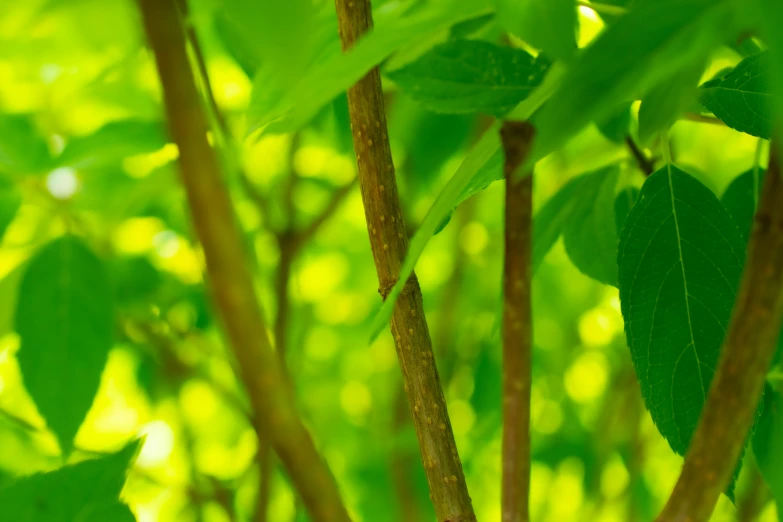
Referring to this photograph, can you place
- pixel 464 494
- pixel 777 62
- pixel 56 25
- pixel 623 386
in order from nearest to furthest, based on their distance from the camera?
1. pixel 777 62
2. pixel 464 494
3. pixel 56 25
4. pixel 623 386

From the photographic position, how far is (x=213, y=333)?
97 centimetres

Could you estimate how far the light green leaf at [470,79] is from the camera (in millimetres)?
292

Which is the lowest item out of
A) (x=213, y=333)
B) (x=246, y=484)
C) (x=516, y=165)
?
(x=246, y=484)

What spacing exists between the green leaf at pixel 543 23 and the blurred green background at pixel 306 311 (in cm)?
37

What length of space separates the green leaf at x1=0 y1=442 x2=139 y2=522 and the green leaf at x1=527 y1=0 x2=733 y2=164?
22 centimetres

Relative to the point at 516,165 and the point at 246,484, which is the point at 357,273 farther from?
the point at 516,165

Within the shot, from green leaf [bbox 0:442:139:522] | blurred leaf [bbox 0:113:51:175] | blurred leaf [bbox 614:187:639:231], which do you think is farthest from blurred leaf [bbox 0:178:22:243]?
blurred leaf [bbox 614:187:639:231]

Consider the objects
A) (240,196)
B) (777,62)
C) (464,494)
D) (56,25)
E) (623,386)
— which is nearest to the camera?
(777,62)

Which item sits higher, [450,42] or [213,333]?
[450,42]

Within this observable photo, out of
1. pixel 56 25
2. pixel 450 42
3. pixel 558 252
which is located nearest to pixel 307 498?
pixel 450 42

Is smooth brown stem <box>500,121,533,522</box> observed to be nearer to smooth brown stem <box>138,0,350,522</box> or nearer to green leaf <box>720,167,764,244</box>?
smooth brown stem <box>138,0,350,522</box>

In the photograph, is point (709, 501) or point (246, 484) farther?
point (246, 484)

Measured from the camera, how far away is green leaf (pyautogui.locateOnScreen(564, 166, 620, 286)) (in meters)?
0.40

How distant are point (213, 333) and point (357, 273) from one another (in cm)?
20
